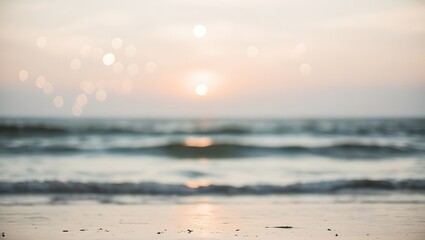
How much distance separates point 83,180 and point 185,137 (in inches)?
391

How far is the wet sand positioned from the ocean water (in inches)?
42.6

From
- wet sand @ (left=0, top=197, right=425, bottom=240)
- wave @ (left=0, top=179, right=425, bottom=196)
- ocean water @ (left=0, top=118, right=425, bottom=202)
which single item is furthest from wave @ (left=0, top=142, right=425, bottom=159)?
wet sand @ (left=0, top=197, right=425, bottom=240)

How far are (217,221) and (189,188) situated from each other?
235cm

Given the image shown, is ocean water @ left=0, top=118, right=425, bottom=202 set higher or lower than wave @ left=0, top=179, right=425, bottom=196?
higher

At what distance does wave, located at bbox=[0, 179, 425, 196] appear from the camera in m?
8.52

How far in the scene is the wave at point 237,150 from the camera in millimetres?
14008

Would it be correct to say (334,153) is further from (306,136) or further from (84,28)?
(84,28)

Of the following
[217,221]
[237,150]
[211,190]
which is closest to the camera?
[217,221]

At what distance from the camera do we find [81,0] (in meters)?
8.72

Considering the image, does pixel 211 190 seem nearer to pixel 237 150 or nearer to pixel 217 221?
pixel 217 221

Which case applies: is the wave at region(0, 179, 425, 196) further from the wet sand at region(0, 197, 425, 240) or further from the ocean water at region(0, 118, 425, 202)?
the wet sand at region(0, 197, 425, 240)

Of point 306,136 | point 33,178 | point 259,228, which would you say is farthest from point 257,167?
point 306,136

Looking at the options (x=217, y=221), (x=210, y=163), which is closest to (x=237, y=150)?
(x=210, y=163)

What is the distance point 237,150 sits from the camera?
1540cm
